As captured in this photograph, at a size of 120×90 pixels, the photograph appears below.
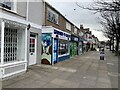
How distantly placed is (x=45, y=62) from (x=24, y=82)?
7.74 metres

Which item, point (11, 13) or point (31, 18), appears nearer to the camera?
point (11, 13)

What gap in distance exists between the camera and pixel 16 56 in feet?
39.8

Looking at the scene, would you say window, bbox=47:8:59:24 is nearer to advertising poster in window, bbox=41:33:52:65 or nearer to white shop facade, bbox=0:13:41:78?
advertising poster in window, bbox=41:33:52:65

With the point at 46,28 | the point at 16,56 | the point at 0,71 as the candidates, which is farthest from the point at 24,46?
the point at 46,28

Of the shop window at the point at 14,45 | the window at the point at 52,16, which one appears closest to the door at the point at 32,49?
the shop window at the point at 14,45

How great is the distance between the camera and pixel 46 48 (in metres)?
17.2

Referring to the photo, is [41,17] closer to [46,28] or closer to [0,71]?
[46,28]

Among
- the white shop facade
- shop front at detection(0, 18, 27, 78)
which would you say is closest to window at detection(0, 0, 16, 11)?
the white shop facade

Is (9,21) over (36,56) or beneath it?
over

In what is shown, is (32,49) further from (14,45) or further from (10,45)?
(10,45)

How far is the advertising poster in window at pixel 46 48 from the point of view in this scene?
17.0 metres

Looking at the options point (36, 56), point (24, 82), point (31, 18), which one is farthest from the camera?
point (36, 56)

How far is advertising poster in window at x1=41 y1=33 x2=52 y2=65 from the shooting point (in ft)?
55.9

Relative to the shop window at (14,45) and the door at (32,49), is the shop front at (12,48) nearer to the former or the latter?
the shop window at (14,45)
